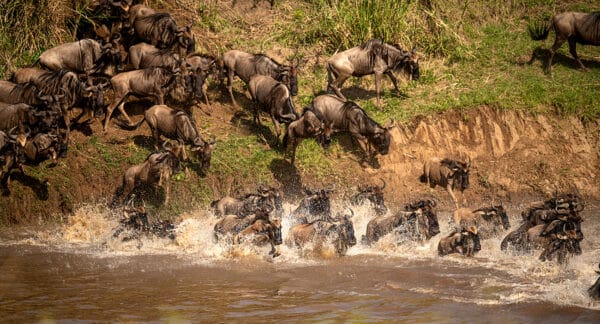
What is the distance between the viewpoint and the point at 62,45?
15.7m

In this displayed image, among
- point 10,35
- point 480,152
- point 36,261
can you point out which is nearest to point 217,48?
point 10,35

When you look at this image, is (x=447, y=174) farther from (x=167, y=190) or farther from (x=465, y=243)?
(x=167, y=190)

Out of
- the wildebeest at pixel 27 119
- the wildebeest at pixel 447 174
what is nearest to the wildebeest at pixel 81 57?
the wildebeest at pixel 27 119

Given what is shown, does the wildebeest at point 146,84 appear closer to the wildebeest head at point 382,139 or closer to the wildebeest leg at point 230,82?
the wildebeest leg at point 230,82

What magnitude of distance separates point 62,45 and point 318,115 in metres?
5.01

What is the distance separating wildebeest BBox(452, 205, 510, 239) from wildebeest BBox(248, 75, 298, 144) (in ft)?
11.8

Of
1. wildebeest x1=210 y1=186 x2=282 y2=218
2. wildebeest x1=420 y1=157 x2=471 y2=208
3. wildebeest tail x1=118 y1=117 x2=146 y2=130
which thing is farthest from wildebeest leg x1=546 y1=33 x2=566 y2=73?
wildebeest tail x1=118 y1=117 x2=146 y2=130

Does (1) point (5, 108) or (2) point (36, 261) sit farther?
(1) point (5, 108)

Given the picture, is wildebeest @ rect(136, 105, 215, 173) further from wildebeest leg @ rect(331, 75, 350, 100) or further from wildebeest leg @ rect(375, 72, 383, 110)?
wildebeest leg @ rect(375, 72, 383, 110)

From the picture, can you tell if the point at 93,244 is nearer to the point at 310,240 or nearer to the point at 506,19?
the point at 310,240

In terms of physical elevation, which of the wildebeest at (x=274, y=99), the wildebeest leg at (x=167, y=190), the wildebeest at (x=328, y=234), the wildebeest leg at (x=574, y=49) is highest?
the wildebeest leg at (x=574, y=49)

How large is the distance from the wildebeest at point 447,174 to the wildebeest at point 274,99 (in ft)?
8.43

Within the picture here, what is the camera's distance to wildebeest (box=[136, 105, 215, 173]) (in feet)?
46.3

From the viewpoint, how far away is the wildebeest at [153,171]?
13.4 metres
